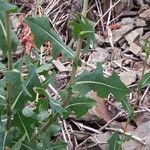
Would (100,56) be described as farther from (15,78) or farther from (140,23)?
(15,78)

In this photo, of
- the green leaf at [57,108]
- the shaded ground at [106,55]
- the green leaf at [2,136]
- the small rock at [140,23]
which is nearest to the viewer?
the green leaf at [57,108]

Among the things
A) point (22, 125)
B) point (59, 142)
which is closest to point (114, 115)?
point (59, 142)

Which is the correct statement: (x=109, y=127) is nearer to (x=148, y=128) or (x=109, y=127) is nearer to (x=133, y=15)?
(x=148, y=128)

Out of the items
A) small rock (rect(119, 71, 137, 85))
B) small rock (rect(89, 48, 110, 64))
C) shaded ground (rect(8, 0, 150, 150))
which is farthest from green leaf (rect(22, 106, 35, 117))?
small rock (rect(89, 48, 110, 64))

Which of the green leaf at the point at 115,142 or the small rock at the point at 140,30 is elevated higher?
the small rock at the point at 140,30

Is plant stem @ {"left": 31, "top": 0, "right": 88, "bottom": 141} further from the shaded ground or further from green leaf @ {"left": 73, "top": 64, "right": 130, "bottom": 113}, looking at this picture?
the shaded ground

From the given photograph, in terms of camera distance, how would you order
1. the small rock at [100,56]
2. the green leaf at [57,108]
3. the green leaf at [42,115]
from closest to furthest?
the green leaf at [57,108] → the green leaf at [42,115] → the small rock at [100,56]

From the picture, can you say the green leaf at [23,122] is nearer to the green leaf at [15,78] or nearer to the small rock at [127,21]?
the green leaf at [15,78]

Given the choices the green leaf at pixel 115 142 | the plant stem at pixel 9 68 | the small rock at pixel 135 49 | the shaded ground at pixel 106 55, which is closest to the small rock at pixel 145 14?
the shaded ground at pixel 106 55
